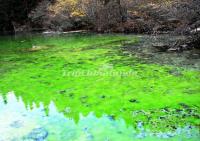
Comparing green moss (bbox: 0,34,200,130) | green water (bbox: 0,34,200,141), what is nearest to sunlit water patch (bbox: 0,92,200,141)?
green water (bbox: 0,34,200,141)

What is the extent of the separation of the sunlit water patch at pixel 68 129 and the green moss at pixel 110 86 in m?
0.21

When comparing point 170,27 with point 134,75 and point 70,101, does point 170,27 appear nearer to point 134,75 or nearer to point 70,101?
point 134,75

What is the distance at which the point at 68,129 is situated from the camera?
4.95 m

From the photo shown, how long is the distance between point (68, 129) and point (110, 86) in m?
2.37

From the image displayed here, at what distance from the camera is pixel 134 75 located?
795cm

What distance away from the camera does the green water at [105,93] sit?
4936 millimetres

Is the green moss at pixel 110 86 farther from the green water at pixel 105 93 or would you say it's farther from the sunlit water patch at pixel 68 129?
the sunlit water patch at pixel 68 129

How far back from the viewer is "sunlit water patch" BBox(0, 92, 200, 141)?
4439 millimetres

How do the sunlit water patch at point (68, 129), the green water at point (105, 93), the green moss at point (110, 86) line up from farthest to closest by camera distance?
1. the green moss at point (110, 86)
2. the green water at point (105, 93)
3. the sunlit water patch at point (68, 129)

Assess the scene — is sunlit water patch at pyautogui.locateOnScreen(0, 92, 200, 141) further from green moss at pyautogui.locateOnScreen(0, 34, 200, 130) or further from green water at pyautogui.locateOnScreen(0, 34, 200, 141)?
green moss at pyautogui.locateOnScreen(0, 34, 200, 130)

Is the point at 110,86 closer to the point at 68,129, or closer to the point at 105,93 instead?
the point at 105,93

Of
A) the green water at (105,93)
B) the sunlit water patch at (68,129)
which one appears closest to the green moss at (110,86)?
the green water at (105,93)

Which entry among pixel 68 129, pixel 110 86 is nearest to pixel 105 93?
pixel 110 86

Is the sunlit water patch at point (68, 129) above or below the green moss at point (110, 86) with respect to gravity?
below
